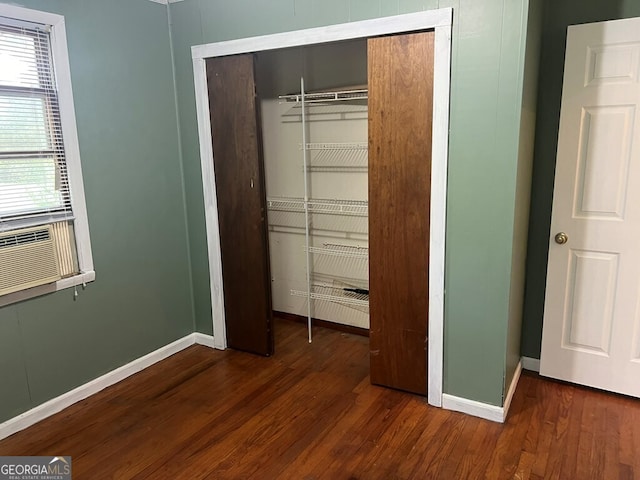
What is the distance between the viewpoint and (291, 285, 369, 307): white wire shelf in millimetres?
3447

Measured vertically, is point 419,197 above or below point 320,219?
above

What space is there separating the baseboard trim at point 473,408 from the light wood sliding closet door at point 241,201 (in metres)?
1.24

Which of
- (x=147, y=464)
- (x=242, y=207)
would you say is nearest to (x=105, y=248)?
(x=242, y=207)

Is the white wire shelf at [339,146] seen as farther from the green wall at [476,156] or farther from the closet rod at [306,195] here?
the green wall at [476,156]

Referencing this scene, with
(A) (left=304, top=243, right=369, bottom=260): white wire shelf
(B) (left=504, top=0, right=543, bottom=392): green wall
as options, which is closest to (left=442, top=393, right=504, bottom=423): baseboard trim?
(B) (left=504, top=0, right=543, bottom=392): green wall

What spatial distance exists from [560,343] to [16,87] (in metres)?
3.20

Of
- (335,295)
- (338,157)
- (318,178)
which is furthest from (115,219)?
(335,295)

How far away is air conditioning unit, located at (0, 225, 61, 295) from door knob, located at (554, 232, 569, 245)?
273 cm

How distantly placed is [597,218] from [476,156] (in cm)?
84

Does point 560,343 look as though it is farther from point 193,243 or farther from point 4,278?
point 4,278

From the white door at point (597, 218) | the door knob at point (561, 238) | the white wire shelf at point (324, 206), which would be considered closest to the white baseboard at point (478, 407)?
the white door at point (597, 218)

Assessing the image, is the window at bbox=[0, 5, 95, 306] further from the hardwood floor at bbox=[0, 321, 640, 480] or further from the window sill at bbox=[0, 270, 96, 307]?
the hardwood floor at bbox=[0, 321, 640, 480]

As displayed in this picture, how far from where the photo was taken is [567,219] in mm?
2607

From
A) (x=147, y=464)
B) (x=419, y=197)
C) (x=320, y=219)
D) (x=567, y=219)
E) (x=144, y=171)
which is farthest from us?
(x=320, y=219)
